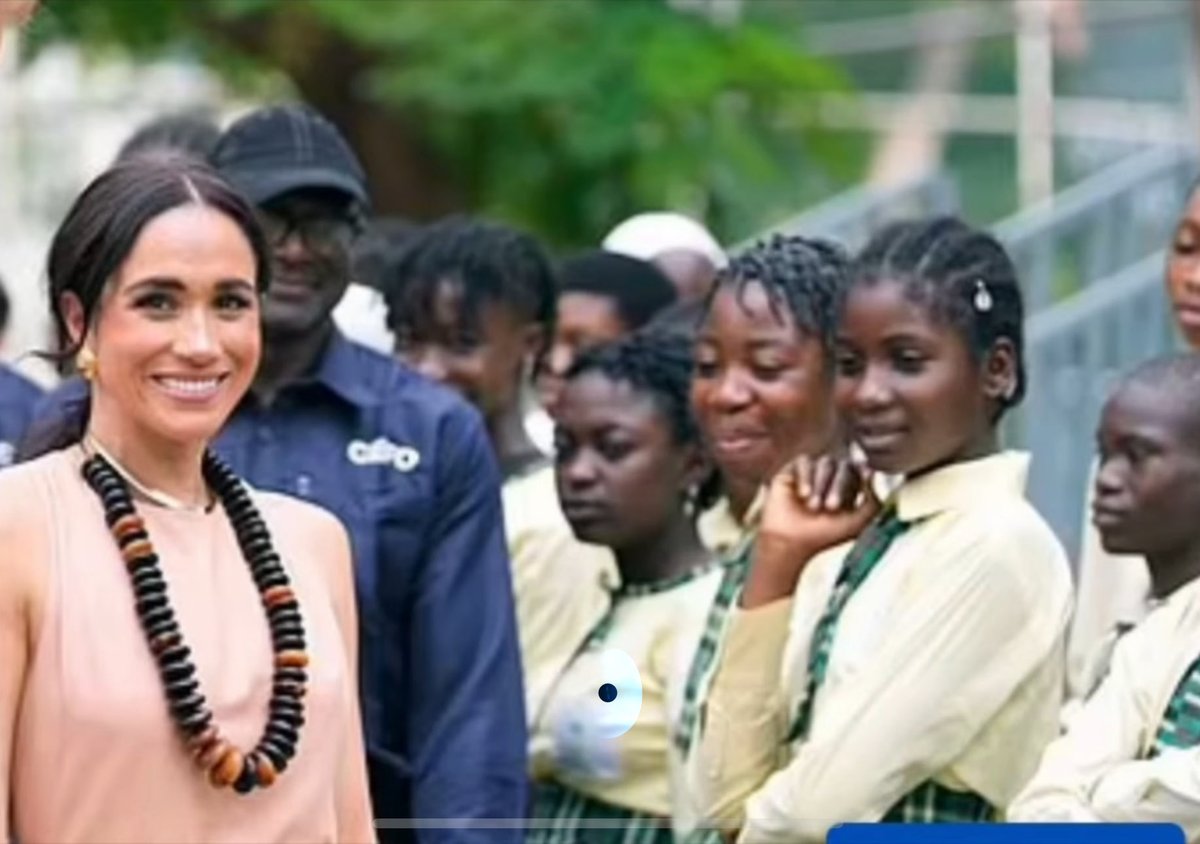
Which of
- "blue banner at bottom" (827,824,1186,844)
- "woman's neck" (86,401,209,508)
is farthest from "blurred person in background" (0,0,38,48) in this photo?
"blue banner at bottom" (827,824,1186,844)

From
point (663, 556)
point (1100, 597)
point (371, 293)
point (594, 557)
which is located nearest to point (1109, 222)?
point (371, 293)

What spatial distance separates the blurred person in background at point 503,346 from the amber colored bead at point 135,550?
2.77 m

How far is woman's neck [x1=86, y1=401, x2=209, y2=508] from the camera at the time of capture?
16.3ft

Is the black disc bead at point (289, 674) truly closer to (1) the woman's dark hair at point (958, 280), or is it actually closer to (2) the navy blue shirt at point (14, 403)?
(1) the woman's dark hair at point (958, 280)

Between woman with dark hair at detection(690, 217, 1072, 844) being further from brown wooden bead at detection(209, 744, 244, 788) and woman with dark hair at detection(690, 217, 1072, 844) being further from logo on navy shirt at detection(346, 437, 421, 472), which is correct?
brown wooden bead at detection(209, 744, 244, 788)

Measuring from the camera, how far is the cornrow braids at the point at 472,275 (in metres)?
8.05

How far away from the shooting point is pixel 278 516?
16.8 feet

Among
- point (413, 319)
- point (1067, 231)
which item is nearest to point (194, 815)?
point (413, 319)

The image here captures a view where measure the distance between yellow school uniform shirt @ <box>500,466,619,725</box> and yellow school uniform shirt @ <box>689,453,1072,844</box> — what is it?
1.17 m

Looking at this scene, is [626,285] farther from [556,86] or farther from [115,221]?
[556,86]

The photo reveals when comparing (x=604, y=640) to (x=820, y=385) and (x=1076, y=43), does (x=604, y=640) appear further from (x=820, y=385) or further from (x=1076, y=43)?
(x=1076, y=43)

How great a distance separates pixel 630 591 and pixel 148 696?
99.2 inches

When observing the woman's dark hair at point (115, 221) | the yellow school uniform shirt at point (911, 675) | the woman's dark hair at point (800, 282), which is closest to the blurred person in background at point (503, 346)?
the woman's dark hair at point (800, 282)

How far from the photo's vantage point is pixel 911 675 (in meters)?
5.91
